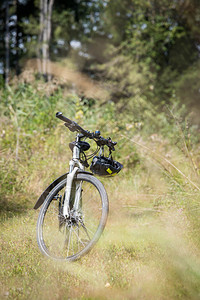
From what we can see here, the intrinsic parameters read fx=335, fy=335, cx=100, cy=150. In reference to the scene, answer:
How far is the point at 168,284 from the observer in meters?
2.46

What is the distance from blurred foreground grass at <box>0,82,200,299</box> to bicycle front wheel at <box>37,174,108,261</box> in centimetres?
13

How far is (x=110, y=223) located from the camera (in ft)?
13.4

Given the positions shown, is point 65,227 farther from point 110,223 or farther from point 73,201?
point 110,223

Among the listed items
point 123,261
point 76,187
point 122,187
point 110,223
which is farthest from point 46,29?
point 123,261

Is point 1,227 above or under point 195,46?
under

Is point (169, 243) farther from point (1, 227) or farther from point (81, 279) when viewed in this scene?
point (1, 227)

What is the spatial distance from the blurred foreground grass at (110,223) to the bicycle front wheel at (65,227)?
0.42 ft

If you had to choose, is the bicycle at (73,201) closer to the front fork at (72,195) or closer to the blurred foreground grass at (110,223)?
the front fork at (72,195)

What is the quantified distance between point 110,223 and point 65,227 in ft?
3.95

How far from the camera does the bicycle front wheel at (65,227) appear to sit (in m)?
2.76

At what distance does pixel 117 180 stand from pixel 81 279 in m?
2.80

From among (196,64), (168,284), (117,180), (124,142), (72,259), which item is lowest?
(168,284)

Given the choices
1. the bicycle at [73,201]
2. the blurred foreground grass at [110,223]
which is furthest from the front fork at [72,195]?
the blurred foreground grass at [110,223]

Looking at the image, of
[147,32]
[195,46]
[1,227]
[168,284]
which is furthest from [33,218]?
[195,46]
